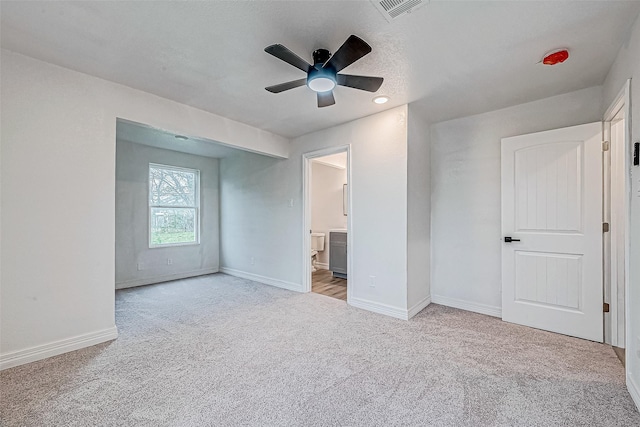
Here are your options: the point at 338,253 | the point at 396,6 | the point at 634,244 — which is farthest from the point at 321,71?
the point at 338,253

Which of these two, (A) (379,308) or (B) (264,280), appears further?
(B) (264,280)

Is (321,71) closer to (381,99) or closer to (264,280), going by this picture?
(381,99)

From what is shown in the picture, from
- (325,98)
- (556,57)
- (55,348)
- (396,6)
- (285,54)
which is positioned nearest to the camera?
(396,6)

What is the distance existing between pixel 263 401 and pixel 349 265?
6.75ft

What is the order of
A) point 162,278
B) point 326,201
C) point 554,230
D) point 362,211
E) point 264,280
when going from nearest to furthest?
1. point 554,230
2. point 362,211
3. point 264,280
4. point 162,278
5. point 326,201

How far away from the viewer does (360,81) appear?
2.14 meters

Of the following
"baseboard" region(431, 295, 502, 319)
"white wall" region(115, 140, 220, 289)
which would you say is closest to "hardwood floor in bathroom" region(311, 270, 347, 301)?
"baseboard" region(431, 295, 502, 319)

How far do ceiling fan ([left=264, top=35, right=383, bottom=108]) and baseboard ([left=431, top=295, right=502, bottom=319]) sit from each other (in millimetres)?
2703

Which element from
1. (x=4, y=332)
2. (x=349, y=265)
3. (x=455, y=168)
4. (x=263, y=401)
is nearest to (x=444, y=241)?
(x=455, y=168)

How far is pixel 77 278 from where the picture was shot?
2.42m

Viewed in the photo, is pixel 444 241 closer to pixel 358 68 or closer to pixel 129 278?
pixel 358 68

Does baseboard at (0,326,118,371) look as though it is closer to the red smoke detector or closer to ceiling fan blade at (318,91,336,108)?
ceiling fan blade at (318,91,336,108)

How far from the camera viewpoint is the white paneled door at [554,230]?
255 cm

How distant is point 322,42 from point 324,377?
235cm
